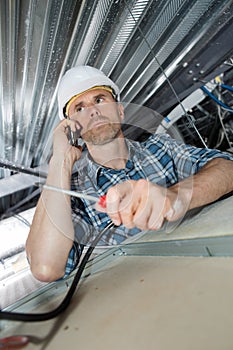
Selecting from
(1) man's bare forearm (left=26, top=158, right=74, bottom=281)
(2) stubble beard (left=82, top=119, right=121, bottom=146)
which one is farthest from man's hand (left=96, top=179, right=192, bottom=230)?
(2) stubble beard (left=82, top=119, right=121, bottom=146)

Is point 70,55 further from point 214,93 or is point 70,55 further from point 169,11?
point 214,93

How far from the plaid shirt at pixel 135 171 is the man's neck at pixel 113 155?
2 centimetres

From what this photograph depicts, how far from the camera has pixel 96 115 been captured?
35.1 inches

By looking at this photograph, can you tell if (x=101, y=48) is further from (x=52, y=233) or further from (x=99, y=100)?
(x=52, y=233)

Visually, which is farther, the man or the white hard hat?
the white hard hat

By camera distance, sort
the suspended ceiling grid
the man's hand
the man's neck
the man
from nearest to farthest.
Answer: the man's hand → the man → the suspended ceiling grid → the man's neck

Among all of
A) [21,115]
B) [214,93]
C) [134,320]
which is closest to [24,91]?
[21,115]

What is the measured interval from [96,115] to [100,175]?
238 millimetres

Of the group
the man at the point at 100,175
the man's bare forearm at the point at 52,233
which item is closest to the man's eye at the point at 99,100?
the man at the point at 100,175

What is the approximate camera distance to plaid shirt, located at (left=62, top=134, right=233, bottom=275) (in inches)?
36.7

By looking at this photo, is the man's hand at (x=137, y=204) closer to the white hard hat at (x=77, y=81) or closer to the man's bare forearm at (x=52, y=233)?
the man's bare forearm at (x=52, y=233)

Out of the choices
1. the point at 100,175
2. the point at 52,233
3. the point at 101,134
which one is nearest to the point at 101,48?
the point at 101,134

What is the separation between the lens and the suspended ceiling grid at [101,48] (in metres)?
0.74

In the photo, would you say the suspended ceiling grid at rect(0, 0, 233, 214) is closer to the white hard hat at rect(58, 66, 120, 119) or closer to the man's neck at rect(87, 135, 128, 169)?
the white hard hat at rect(58, 66, 120, 119)
